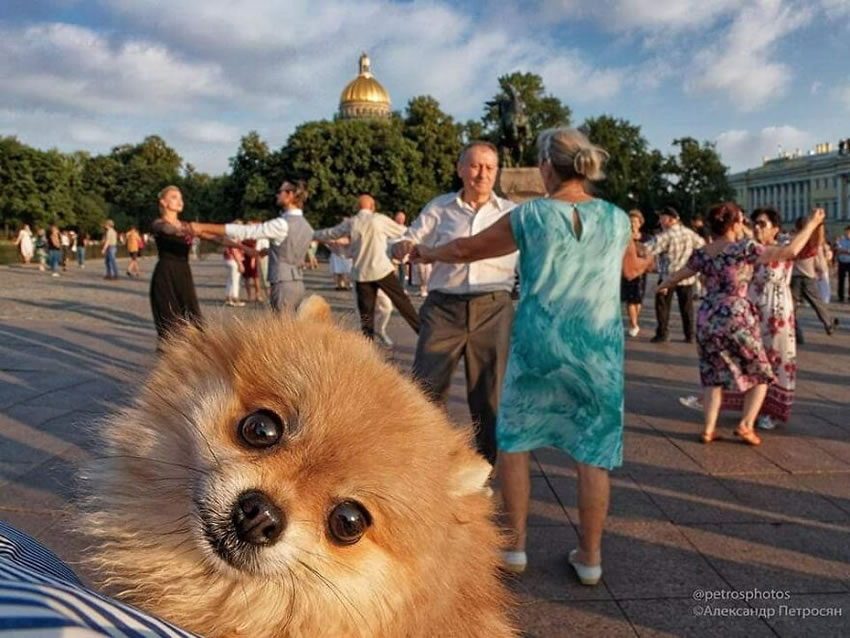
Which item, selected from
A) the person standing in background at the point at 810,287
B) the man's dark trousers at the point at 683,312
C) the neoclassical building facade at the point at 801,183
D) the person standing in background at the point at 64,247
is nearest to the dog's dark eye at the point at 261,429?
the man's dark trousers at the point at 683,312

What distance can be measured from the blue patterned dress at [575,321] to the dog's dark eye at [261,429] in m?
2.18

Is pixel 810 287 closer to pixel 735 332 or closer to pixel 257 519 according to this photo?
pixel 735 332

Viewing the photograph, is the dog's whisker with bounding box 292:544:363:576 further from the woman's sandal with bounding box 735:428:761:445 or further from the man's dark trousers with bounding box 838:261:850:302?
the man's dark trousers with bounding box 838:261:850:302

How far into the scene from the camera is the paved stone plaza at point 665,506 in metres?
3.37

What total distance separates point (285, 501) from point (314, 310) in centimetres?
69

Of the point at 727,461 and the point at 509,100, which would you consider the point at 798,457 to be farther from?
the point at 509,100

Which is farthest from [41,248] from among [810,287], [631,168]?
[631,168]

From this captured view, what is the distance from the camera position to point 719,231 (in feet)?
23.1

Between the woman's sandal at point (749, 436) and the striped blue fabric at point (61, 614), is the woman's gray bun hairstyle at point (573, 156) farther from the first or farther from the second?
the woman's sandal at point (749, 436)

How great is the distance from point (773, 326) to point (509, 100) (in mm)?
16548

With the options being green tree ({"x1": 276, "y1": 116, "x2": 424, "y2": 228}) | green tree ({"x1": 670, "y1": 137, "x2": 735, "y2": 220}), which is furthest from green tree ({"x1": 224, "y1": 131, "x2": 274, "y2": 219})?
green tree ({"x1": 670, "y1": 137, "x2": 735, "y2": 220})

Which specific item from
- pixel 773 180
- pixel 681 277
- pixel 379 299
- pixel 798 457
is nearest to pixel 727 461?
pixel 798 457

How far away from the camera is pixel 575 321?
347cm

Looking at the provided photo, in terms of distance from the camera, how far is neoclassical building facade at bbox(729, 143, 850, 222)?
107250 mm
